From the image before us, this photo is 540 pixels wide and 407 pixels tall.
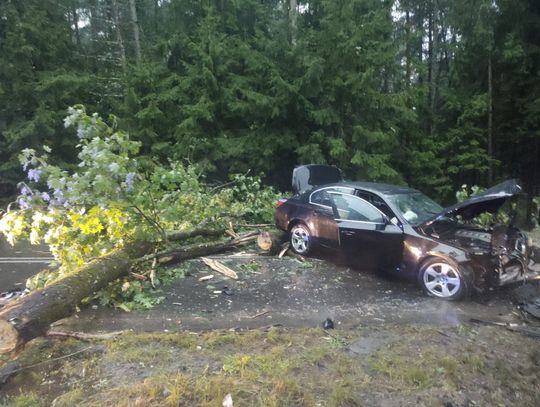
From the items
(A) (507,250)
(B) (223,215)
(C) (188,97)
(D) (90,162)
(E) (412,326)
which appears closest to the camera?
(E) (412,326)

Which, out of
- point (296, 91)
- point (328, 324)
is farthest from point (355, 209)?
point (296, 91)

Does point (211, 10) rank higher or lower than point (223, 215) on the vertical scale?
higher

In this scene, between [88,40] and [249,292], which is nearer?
[249,292]

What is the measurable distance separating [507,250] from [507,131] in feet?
46.5

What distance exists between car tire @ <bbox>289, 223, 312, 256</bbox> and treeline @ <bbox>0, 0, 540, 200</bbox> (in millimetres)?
6610

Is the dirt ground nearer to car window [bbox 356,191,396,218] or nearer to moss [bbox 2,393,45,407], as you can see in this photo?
moss [bbox 2,393,45,407]

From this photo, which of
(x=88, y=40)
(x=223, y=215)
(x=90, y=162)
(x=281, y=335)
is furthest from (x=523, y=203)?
(x=88, y=40)

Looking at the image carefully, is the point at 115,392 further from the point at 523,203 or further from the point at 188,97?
the point at 188,97

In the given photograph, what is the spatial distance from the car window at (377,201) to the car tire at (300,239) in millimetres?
1268

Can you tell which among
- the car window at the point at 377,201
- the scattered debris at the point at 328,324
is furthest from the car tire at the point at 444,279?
the scattered debris at the point at 328,324

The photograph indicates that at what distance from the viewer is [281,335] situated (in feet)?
15.1

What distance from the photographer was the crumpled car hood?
5785mm

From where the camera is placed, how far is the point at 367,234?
6609mm

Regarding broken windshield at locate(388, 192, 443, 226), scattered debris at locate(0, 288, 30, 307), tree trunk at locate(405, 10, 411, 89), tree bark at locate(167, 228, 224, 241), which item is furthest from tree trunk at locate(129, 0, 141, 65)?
broken windshield at locate(388, 192, 443, 226)
